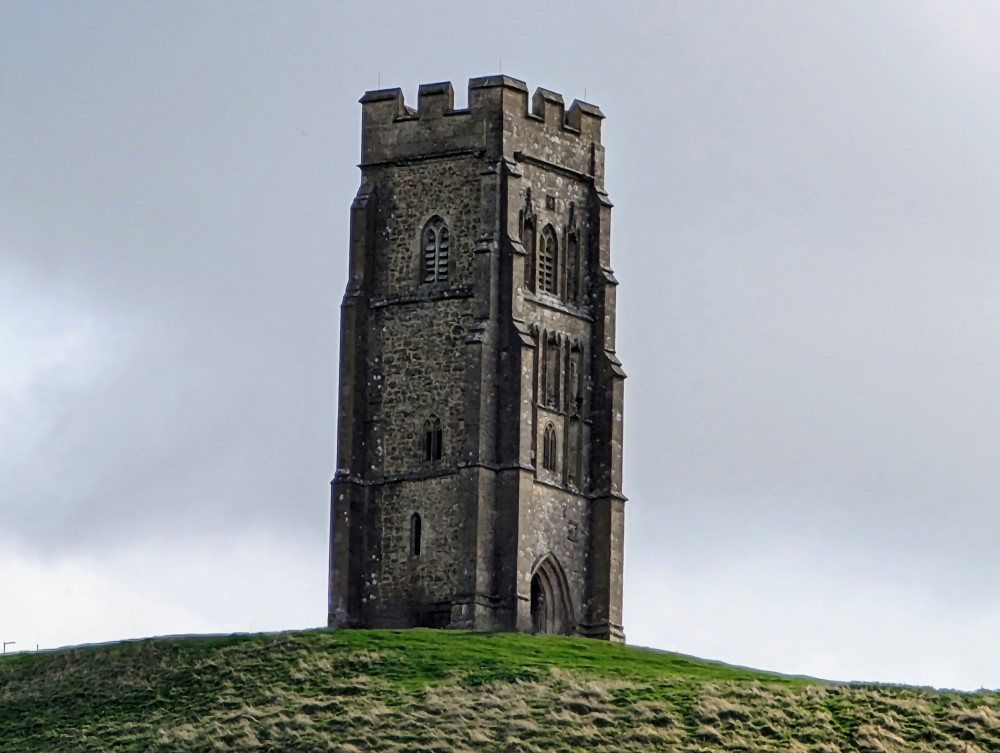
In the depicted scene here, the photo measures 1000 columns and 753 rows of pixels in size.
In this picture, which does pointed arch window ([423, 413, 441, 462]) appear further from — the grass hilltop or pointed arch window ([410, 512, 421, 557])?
the grass hilltop

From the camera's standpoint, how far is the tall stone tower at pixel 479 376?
99875 millimetres

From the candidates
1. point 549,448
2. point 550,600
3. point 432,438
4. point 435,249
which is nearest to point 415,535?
point 432,438

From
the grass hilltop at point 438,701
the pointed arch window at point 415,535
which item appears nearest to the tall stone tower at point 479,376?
the pointed arch window at point 415,535

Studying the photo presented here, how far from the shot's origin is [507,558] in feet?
326

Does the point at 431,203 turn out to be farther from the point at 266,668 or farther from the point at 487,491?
the point at 266,668

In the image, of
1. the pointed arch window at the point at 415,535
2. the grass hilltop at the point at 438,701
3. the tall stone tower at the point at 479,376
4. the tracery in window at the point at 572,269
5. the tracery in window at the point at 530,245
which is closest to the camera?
the grass hilltop at the point at 438,701

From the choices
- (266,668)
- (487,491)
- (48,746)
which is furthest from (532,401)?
(48,746)

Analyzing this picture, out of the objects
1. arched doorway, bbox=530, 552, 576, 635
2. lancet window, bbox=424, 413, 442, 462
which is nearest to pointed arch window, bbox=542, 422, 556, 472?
arched doorway, bbox=530, 552, 576, 635

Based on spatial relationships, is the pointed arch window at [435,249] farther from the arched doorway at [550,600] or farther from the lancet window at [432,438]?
the arched doorway at [550,600]

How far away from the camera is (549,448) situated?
101438mm

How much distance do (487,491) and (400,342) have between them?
16.0 ft

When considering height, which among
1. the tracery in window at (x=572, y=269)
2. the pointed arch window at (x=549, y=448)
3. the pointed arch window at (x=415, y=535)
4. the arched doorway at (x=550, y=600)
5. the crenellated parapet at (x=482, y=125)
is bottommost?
the arched doorway at (x=550, y=600)

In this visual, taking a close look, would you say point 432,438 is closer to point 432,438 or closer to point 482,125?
point 432,438

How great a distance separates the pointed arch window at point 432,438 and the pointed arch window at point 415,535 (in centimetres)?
153
